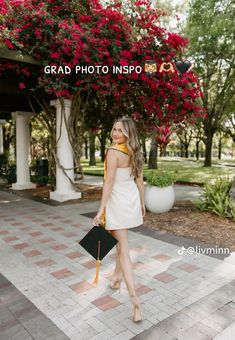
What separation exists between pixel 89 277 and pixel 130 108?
23.4 ft

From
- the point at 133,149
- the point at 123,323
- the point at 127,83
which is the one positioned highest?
the point at 127,83

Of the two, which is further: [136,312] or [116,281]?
[116,281]

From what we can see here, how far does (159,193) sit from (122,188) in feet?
12.7

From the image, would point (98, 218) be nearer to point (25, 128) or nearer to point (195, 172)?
point (25, 128)

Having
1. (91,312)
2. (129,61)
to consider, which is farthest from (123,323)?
(129,61)

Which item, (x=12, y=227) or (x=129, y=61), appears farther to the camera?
(x=129, y=61)

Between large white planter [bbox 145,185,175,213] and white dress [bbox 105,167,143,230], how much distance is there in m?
3.81

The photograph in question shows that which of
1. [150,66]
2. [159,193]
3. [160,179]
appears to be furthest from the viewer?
[150,66]

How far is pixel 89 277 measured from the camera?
3645mm

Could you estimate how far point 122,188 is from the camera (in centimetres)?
286

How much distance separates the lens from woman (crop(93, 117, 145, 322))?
2.78 meters

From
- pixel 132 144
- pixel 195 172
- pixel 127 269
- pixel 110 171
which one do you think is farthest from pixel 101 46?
pixel 195 172

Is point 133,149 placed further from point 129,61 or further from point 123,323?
point 129,61

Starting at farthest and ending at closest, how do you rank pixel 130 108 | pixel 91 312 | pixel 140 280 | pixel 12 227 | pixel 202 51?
pixel 202 51
pixel 130 108
pixel 12 227
pixel 140 280
pixel 91 312
